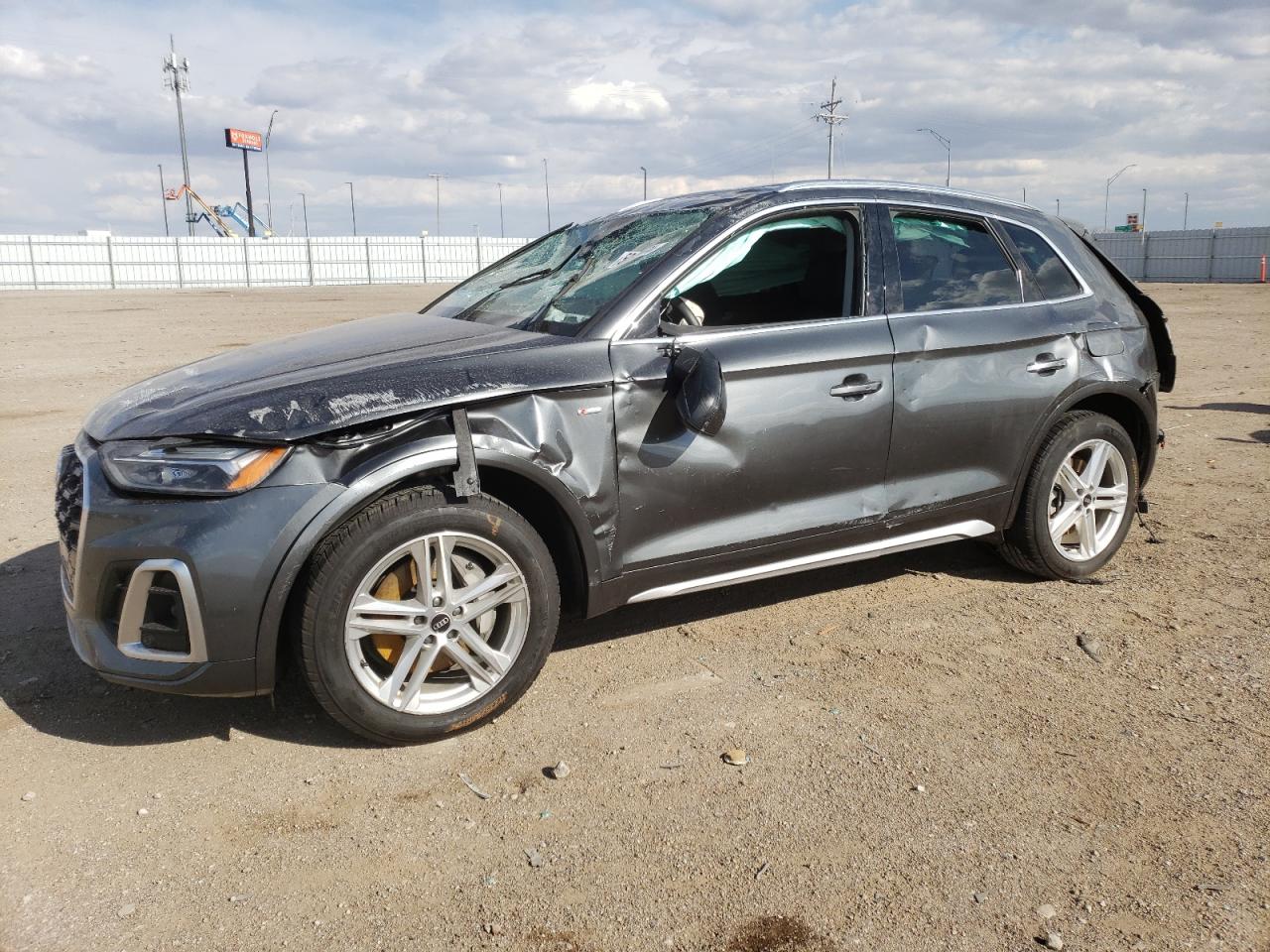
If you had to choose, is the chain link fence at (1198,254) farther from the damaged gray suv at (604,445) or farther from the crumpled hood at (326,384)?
the crumpled hood at (326,384)

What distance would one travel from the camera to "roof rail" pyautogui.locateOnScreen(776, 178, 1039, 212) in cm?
424

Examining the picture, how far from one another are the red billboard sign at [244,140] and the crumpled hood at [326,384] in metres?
92.0

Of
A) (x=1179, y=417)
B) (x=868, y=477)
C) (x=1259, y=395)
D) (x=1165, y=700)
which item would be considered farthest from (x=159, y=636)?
(x=1259, y=395)

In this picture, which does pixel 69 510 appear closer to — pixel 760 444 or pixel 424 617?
pixel 424 617

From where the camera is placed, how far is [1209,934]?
8.05 feet

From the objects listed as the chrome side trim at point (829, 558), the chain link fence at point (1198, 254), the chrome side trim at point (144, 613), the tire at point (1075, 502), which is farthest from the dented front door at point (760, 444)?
the chain link fence at point (1198, 254)

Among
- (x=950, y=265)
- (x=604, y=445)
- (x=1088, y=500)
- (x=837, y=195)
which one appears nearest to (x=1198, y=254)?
(x=1088, y=500)

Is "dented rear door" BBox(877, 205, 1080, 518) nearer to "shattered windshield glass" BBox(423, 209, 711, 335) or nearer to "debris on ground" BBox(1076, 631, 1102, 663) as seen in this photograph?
"debris on ground" BBox(1076, 631, 1102, 663)

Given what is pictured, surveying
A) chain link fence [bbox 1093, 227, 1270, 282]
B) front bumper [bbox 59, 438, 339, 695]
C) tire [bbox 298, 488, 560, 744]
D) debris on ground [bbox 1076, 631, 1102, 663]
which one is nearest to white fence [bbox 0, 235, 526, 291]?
chain link fence [bbox 1093, 227, 1270, 282]

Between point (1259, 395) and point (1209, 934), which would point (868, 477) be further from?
point (1259, 395)

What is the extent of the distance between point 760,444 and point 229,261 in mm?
54344

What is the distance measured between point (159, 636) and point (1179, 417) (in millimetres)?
8405

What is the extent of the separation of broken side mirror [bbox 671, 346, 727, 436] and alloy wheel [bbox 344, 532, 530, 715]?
80 centimetres

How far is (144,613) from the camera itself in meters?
3.11
